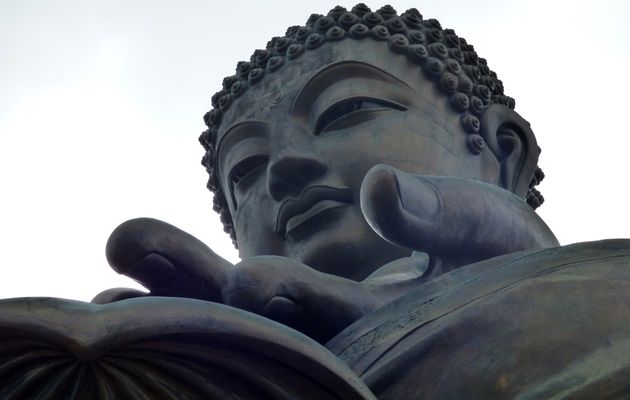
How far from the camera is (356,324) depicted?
3525 millimetres

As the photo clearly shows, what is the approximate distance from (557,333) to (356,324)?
0.69m

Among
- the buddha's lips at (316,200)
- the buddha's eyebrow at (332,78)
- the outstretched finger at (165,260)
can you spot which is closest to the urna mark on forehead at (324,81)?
the buddha's eyebrow at (332,78)

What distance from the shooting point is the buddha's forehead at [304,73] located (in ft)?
17.3

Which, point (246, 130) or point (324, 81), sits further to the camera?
point (246, 130)

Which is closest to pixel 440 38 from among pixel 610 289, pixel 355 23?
pixel 355 23

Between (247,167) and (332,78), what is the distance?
478 millimetres

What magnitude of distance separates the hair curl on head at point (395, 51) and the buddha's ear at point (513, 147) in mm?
75

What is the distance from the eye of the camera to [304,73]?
5.42 m

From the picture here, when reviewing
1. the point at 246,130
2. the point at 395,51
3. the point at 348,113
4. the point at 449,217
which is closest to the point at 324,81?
the point at 348,113

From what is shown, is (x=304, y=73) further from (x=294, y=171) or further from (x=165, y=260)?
(x=165, y=260)

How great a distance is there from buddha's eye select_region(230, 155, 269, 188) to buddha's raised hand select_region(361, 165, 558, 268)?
139 centimetres

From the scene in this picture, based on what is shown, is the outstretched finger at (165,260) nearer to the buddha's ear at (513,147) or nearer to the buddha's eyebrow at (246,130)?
the buddha's eyebrow at (246,130)

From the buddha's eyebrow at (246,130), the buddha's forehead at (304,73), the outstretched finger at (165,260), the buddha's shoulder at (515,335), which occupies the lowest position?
the buddha's shoulder at (515,335)

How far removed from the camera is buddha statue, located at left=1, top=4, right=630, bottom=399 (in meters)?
3.03
